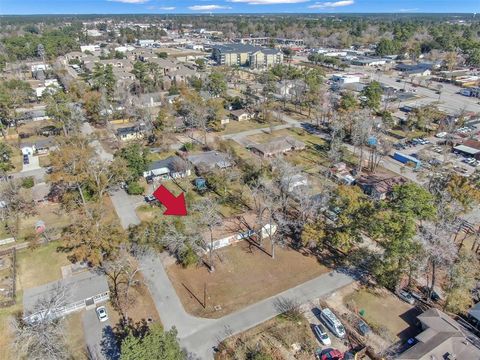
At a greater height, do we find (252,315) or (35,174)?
(35,174)

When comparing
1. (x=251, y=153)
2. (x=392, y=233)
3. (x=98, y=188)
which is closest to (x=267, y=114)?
(x=251, y=153)

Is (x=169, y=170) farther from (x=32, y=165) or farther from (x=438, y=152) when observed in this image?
(x=438, y=152)

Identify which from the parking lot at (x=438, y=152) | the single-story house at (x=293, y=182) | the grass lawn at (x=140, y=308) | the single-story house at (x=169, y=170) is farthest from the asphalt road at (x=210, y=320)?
the parking lot at (x=438, y=152)

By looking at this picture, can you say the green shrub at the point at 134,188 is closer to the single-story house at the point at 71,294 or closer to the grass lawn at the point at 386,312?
the single-story house at the point at 71,294

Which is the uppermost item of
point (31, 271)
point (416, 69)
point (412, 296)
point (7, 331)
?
point (416, 69)

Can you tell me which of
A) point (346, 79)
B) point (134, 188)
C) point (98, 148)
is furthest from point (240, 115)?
point (346, 79)

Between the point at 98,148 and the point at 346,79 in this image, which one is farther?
the point at 346,79

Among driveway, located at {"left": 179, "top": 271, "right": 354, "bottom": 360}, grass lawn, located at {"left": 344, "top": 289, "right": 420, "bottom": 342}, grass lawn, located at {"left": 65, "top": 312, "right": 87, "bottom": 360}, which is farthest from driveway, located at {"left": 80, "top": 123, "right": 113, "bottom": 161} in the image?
grass lawn, located at {"left": 344, "top": 289, "right": 420, "bottom": 342}
